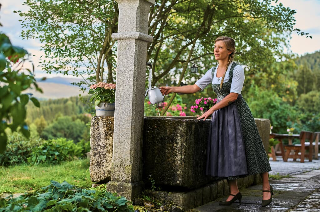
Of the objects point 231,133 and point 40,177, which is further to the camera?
A: point 40,177

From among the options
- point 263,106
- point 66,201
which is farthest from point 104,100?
point 263,106

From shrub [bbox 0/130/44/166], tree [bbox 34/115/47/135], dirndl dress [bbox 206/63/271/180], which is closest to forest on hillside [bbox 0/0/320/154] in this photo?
shrub [bbox 0/130/44/166]

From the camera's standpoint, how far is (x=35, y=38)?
8.84 m

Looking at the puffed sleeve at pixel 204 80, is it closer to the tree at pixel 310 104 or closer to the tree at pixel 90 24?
the tree at pixel 90 24

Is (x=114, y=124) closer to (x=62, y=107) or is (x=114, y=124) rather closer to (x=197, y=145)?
(x=197, y=145)

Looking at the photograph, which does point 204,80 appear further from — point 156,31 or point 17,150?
point 156,31

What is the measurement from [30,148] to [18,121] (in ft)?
26.1

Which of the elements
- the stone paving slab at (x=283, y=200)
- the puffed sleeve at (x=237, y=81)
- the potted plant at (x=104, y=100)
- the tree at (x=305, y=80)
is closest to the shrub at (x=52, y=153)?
the potted plant at (x=104, y=100)

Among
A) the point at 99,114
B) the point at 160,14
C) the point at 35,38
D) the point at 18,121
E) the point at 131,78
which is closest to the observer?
the point at 18,121

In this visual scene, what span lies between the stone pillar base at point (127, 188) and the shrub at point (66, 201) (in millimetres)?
675

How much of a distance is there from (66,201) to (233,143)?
6.17 ft

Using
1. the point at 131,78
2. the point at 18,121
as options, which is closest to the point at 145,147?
the point at 131,78

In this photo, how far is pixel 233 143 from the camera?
4027 millimetres

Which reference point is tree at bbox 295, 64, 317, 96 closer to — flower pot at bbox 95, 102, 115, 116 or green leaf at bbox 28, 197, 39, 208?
flower pot at bbox 95, 102, 115, 116
